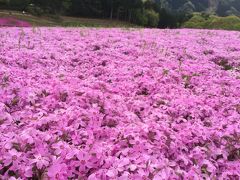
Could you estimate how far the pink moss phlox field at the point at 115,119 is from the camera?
519cm

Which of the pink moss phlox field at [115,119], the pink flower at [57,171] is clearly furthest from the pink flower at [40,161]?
the pink flower at [57,171]

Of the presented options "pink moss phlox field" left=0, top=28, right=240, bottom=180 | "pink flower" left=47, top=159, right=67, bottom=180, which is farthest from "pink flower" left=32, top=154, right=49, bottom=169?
"pink flower" left=47, top=159, right=67, bottom=180

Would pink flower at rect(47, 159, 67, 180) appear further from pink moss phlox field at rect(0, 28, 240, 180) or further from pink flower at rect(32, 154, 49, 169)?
pink flower at rect(32, 154, 49, 169)

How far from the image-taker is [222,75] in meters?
12.6

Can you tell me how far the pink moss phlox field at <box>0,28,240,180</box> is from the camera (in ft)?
17.0

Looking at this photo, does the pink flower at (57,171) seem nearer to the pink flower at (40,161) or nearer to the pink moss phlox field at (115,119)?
the pink moss phlox field at (115,119)

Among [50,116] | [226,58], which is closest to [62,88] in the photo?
[50,116]

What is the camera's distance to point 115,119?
22.9 ft

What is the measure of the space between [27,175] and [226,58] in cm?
1261

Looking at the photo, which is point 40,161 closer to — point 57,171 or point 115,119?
point 57,171

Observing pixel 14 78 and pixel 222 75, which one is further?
pixel 222 75

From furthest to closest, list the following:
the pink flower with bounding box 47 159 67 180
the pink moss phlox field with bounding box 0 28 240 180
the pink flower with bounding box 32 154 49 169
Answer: the pink moss phlox field with bounding box 0 28 240 180, the pink flower with bounding box 32 154 49 169, the pink flower with bounding box 47 159 67 180

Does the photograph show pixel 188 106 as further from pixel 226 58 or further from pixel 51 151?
pixel 226 58

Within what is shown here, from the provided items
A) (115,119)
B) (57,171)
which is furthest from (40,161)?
(115,119)
